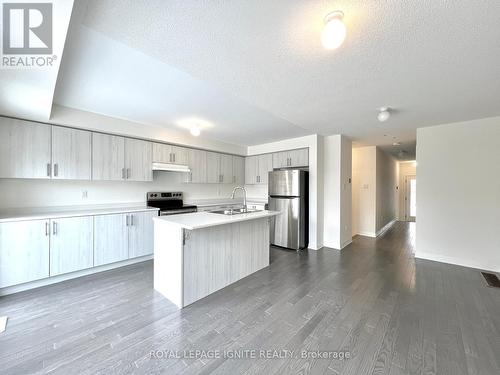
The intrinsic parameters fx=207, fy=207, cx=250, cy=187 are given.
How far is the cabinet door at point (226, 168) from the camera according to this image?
539 cm

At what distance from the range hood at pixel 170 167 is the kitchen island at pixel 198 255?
1.71m

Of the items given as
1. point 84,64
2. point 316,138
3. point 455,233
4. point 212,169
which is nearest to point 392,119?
point 316,138

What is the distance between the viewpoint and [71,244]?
2930 mm

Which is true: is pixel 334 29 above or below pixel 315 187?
above

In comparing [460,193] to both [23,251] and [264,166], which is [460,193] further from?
[23,251]

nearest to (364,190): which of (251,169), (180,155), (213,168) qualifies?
(251,169)

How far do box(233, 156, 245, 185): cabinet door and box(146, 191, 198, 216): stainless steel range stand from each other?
157 cm

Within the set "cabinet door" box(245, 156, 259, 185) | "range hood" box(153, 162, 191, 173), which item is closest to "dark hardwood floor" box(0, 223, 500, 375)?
"range hood" box(153, 162, 191, 173)

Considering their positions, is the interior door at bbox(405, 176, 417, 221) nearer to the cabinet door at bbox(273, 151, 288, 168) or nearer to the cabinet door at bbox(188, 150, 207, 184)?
the cabinet door at bbox(273, 151, 288, 168)

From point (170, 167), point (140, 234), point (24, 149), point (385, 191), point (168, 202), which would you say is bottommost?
point (140, 234)

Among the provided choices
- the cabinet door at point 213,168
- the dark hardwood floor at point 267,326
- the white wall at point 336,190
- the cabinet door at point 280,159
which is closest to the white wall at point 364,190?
the white wall at point 336,190

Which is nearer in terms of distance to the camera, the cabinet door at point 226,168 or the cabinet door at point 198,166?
the cabinet door at point 198,166

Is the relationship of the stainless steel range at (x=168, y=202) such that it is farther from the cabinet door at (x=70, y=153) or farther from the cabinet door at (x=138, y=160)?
the cabinet door at (x=70, y=153)

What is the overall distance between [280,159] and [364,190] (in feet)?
9.03
